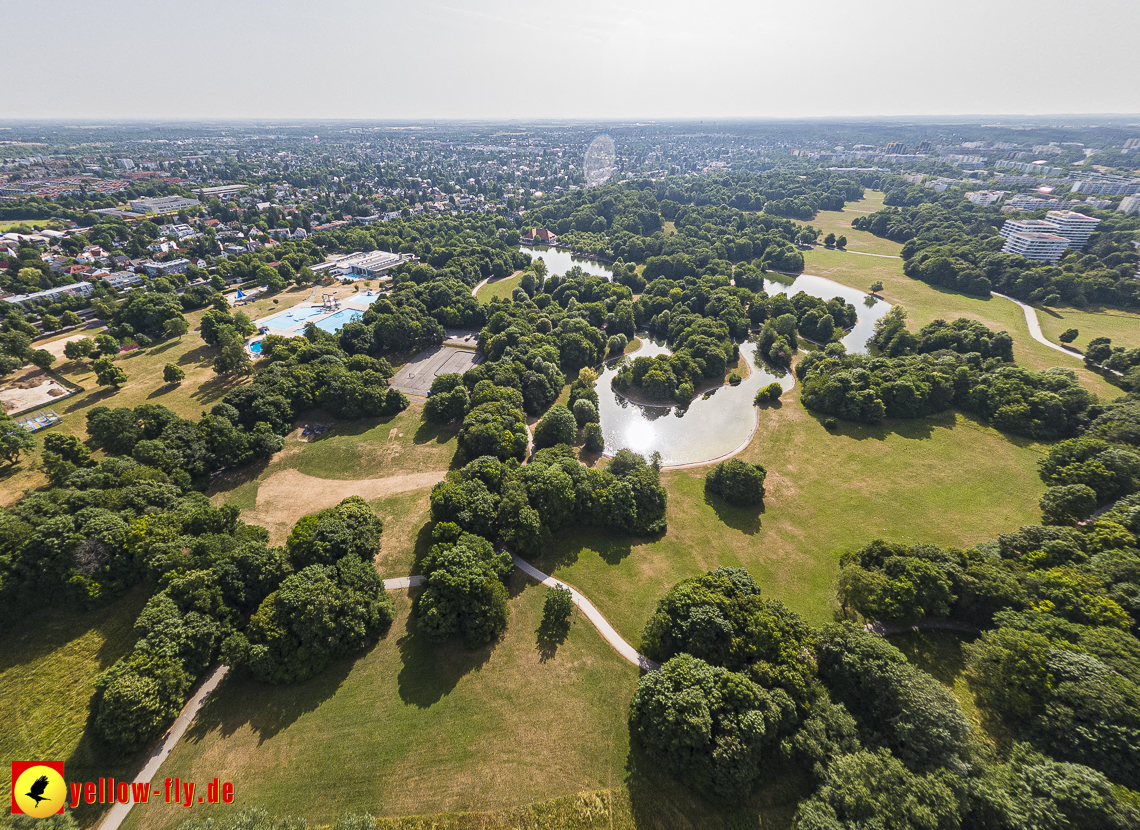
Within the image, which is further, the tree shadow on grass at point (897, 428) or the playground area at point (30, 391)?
the playground area at point (30, 391)

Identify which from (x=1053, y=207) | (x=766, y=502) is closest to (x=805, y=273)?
(x=766, y=502)

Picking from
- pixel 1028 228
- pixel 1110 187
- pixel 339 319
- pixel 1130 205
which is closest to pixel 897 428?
pixel 339 319

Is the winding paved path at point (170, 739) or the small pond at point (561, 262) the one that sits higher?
the small pond at point (561, 262)

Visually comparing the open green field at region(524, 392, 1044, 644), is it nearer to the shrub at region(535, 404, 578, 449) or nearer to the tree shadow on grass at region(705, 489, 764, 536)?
the tree shadow on grass at region(705, 489, 764, 536)

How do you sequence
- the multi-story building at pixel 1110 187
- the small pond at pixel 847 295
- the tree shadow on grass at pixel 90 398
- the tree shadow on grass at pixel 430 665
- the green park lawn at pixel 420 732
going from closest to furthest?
1. the green park lawn at pixel 420 732
2. the tree shadow on grass at pixel 430 665
3. the tree shadow on grass at pixel 90 398
4. the small pond at pixel 847 295
5. the multi-story building at pixel 1110 187

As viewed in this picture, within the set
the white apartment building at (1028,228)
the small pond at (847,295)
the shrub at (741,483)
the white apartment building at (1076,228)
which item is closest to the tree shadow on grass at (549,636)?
the shrub at (741,483)

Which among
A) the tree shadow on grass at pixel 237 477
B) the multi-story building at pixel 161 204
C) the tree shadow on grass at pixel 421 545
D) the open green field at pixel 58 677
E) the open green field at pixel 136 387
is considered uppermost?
the multi-story building at pixel 161 204

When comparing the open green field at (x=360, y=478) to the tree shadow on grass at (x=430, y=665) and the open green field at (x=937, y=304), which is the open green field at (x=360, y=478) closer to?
the tree shadow on grass at (x=430, y=665)
